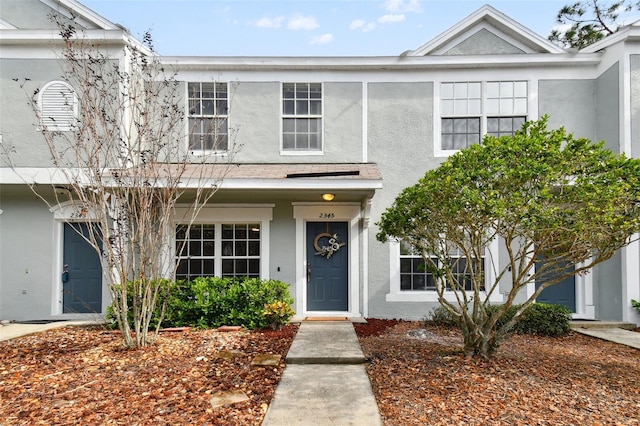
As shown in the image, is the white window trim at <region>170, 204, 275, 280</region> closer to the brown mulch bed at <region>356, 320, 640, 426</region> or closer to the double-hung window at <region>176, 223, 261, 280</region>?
the double-hung window at <region>176, 223, 261, 280</region>

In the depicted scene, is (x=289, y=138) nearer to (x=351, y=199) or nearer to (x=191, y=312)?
(x=351, y=199)

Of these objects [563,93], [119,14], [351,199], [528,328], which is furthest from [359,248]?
[119,14]

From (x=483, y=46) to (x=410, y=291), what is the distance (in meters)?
5.79

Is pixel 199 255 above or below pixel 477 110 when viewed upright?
below

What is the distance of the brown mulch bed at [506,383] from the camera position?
11.2 feet

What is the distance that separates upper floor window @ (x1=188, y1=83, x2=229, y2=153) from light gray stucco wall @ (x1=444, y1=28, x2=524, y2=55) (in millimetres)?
5198

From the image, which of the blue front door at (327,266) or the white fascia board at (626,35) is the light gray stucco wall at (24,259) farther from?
the white fascia board at (626,35)

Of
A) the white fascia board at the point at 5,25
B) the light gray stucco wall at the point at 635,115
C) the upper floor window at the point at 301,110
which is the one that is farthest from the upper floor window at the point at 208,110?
the light gray stucco wall at the point at 635,115

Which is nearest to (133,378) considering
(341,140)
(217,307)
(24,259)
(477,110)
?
(217,307)

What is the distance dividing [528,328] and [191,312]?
20.4 ft

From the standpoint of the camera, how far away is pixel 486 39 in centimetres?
838

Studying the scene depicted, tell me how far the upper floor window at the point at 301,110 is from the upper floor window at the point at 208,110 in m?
1.33

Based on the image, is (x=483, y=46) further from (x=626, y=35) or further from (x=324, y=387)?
(x=324, y=387)

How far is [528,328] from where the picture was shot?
6809 millimetres
